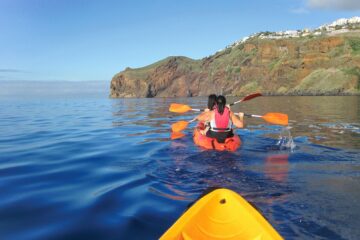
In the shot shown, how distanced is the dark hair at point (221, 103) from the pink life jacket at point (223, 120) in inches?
5.4

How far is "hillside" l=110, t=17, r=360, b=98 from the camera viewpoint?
72.9 metres

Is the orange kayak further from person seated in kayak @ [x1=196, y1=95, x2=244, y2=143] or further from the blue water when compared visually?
the blue water

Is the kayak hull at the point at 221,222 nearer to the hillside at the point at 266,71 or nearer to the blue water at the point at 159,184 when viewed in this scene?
the blue water at the point at 159,184

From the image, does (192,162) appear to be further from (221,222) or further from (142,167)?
(221,222)

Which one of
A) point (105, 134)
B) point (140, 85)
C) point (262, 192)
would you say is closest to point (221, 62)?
point (140, 85)

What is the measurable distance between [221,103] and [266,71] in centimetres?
8619

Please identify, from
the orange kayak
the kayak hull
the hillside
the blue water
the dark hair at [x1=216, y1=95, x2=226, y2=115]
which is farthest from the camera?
the hillside

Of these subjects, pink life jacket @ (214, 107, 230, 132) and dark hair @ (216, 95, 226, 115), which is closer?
dark hair @ (216, 95, 226, 115)

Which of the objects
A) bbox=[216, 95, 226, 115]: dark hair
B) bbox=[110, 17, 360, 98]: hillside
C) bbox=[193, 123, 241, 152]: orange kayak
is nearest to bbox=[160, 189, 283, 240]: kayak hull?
bbox=[216, 95, 226, 115]: dark hair

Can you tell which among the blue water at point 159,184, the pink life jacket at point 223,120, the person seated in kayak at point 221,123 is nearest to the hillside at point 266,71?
the person seated in kayak at point 221,123

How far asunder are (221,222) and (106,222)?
1903mm

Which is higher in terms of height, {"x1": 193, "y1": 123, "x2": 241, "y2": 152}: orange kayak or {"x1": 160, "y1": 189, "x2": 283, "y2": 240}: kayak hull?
{"x1": 160, "y1": 189, "x2": 283, "y2": 240}: kayak hull

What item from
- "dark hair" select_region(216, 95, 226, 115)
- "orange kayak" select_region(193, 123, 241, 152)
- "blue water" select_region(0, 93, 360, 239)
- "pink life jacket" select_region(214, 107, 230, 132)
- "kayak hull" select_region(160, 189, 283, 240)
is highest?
"dark hair" select_region(216, 95, 226, 115)

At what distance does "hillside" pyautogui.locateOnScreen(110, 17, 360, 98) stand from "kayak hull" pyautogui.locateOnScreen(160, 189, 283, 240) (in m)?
68.0
